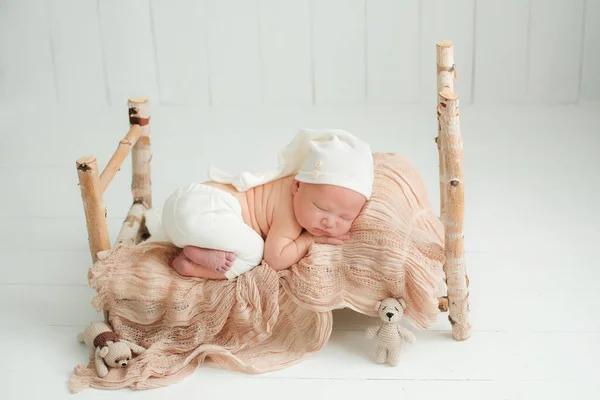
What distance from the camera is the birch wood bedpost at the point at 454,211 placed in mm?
1834

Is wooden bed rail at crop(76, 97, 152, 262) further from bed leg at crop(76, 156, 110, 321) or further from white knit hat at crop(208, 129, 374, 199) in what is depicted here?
white knit hat at crop(208, 129, 374, 199)

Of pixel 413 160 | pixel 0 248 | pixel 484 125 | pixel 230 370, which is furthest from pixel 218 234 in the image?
pixel 484 125

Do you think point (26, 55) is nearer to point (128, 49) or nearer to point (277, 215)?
point (128, 49)

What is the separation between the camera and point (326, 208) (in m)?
1.94

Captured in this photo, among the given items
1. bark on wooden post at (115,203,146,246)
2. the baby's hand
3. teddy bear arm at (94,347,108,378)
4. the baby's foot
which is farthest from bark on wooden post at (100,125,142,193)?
the baby's hand

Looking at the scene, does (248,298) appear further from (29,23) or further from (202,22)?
(29,23)

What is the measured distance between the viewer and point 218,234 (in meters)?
1.93

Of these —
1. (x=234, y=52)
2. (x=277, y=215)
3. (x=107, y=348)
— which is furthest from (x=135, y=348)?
(x=234, y=52)

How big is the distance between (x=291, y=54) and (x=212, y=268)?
1.71 m

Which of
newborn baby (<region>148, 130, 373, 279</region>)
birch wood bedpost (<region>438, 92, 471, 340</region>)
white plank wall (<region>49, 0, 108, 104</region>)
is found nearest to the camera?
birch wood bedpost (<region>438, 92, 471, 340</region>)

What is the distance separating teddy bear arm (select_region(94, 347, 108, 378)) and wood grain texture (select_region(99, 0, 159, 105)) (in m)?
1.80

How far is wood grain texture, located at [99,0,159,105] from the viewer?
3.46 metres

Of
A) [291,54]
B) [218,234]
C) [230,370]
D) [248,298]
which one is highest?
[291,54]

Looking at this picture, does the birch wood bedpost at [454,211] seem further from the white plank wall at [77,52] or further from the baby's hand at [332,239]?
the white plank wall at [77,52]
